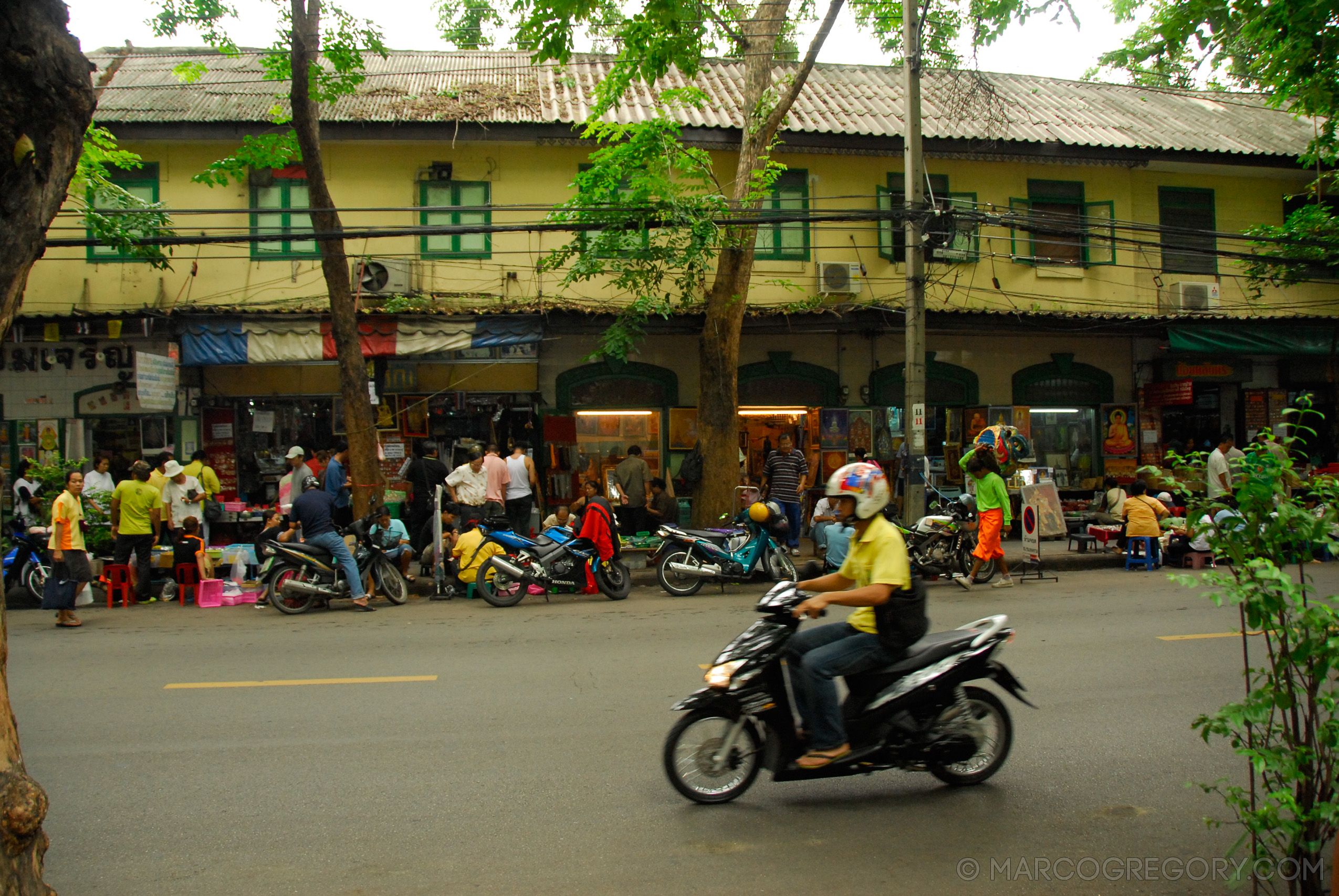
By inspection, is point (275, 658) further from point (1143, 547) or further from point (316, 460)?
point (1143, 547)

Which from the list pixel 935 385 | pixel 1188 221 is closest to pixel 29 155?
pixel 935 385

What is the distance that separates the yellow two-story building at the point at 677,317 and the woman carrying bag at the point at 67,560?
12.7ft

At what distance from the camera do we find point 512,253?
1502 cm

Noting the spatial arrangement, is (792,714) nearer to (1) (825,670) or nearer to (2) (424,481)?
(1) (825,670)

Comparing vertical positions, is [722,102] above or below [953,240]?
above

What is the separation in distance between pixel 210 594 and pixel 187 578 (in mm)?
673

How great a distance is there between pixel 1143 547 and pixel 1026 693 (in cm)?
→ 843

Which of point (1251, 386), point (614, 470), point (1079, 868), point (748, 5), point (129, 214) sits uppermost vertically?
point (748, 5)

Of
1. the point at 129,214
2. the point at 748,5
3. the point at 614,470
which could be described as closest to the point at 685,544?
the point at 614,470

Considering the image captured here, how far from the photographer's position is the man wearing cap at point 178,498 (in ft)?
41.3

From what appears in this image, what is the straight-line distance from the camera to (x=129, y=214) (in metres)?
12.0

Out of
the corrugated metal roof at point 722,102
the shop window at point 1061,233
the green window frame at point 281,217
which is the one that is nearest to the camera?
the green window frame at point 281,217

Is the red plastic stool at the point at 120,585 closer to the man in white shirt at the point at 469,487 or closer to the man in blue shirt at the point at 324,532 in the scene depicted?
the man in blue shirt at the point at 324,532

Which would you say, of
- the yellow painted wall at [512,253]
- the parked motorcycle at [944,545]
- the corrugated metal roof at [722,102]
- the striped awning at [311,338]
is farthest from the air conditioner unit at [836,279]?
the striped awning at [311,338]
